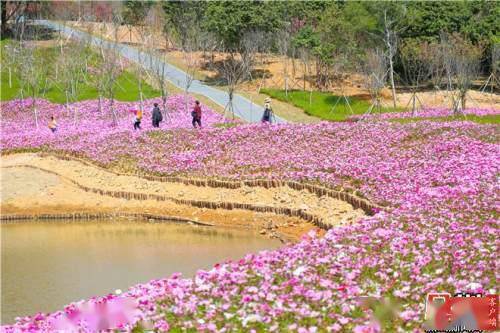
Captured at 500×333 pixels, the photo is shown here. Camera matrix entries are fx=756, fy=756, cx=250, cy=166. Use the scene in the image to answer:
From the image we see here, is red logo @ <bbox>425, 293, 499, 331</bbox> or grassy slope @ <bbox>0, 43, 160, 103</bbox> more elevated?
grassy slope @ <bbox>0, 43, 160, 103</bbox>

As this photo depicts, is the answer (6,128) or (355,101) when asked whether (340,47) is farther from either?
(6,128)

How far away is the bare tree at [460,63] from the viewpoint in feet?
151

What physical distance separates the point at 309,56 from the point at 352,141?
115ft

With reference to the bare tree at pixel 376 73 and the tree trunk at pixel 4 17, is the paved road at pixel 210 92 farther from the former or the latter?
the tree trunk at pixel 4 17

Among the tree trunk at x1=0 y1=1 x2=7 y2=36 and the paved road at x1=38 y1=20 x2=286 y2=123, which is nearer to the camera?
the paved road at x1=38 y1=20 x2=286 y2=123

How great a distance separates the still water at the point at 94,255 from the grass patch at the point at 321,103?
83.8ft

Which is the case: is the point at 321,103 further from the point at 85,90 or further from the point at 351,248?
the point at 351,248

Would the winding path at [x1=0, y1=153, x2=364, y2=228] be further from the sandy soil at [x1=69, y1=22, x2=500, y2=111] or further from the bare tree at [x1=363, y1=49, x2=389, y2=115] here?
the bare tree at [x1=363, y1=49, x2=389, y2=115]

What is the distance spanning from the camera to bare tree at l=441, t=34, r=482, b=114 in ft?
151

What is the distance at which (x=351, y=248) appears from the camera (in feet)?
52.0

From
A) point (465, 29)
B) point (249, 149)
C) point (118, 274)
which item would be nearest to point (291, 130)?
point (249, 149)

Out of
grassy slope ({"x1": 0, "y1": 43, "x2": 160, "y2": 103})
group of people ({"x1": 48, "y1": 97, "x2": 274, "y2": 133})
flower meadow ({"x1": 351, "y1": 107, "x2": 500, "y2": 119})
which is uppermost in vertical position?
grassy slope ({"x1": 0, "y1": 43, "x2": 160, "y2": 103})

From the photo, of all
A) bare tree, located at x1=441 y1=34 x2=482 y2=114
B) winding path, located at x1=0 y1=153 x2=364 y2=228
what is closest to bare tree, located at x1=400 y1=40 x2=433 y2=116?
bare tree, located at x1=441 y1=34 x2=482 y2=114

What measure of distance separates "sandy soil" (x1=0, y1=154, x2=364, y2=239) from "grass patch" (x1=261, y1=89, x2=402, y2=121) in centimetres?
2091
